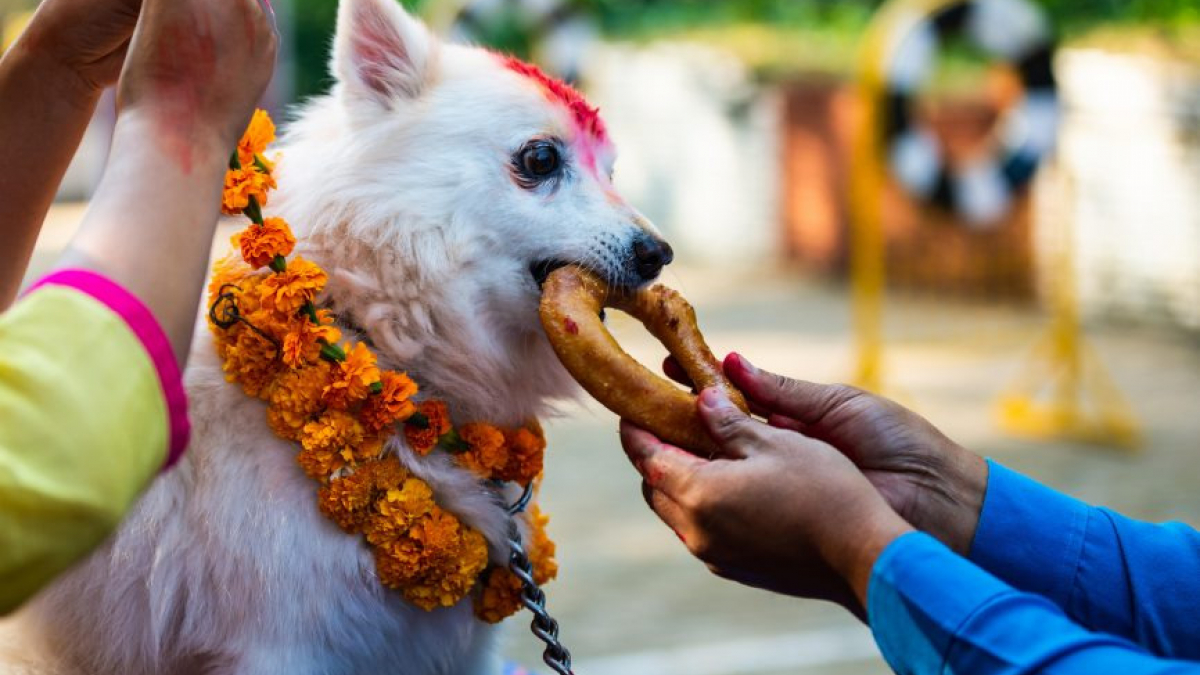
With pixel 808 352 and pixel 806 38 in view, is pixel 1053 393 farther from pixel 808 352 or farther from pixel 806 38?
pixel 806 38

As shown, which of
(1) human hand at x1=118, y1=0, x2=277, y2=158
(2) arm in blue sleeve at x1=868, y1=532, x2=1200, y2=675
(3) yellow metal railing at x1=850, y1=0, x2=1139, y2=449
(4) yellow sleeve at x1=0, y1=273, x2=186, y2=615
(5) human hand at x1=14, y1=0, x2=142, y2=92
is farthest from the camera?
(3) yellow metal railing at x1=850, y1=0, x2=1139, y2=449

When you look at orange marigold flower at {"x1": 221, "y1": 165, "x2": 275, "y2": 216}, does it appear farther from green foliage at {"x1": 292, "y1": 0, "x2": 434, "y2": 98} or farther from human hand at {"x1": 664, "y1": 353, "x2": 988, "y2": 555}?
green foliage at {"x1": 292, "y1": 0, "x2": 434, "y2": 98}

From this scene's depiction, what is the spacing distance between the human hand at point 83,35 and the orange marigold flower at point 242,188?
27cm

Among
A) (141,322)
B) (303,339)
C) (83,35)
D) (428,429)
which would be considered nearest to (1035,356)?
(428,429)

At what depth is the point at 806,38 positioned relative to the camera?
15062 millimetres

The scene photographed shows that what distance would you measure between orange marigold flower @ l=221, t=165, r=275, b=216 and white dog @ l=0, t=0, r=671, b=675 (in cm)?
17

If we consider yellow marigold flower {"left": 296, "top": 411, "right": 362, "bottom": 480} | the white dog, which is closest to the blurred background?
the white dog

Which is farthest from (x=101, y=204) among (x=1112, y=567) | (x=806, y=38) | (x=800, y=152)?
(x=806, y=38)

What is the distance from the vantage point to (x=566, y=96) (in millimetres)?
2646

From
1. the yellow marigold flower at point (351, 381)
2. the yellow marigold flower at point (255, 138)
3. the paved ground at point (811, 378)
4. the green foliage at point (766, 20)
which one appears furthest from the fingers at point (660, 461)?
the green foliage at point (766, 20)

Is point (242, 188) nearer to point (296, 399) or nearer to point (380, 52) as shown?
point (296, 399)

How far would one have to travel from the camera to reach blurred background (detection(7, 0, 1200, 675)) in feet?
21.0

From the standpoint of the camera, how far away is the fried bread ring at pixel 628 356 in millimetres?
2162

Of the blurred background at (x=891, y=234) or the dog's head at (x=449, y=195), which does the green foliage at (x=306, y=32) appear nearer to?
the blurred background at (x=891, y=234)
